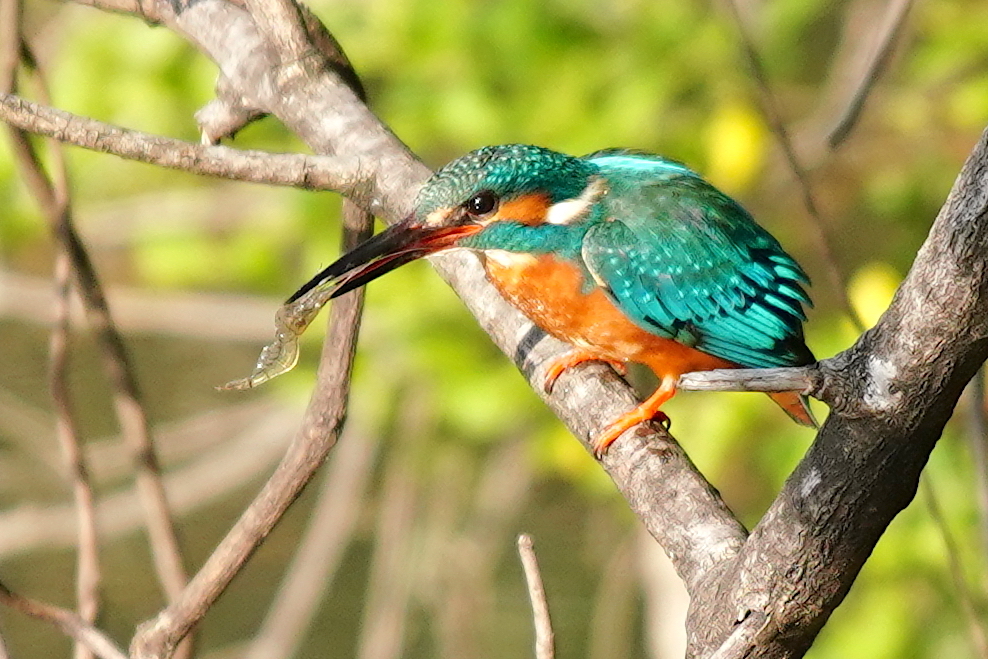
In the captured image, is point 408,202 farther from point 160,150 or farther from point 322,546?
point 322,546

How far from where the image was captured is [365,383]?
12.6ft

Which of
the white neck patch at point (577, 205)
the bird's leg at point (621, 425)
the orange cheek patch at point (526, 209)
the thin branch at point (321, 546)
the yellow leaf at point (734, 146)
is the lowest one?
the thin branch at point (321, 546)

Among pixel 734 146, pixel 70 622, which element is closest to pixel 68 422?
pixel 70 622

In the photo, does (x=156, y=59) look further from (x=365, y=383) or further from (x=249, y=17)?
(x=249, y=17)

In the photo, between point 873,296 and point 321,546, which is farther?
point 321,546

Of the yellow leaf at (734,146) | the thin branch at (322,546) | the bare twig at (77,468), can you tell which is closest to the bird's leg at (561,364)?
the bare twig at (77,468)

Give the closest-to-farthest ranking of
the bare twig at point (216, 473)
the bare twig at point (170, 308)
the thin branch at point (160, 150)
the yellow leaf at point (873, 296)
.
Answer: the thin branch at point (160, 150) < the yellow leaf at point (873, 296) < the bare twig at point (170, 308) < the bare twig at point (216, 473)

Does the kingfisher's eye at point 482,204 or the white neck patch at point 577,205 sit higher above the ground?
the white neck patch at point 577,205

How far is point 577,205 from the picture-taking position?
2152mm

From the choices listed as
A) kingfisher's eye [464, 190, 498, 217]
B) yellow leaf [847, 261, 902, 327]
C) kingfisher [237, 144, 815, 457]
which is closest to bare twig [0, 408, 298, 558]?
yellow leaf [847, 261, 902, 327]

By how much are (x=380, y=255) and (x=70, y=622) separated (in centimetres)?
61

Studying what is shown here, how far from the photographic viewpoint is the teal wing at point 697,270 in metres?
2.14

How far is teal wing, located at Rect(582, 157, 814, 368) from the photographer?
2137 millimetres

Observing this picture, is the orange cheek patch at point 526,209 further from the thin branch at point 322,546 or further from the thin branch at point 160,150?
the thin branch at point 322,546
